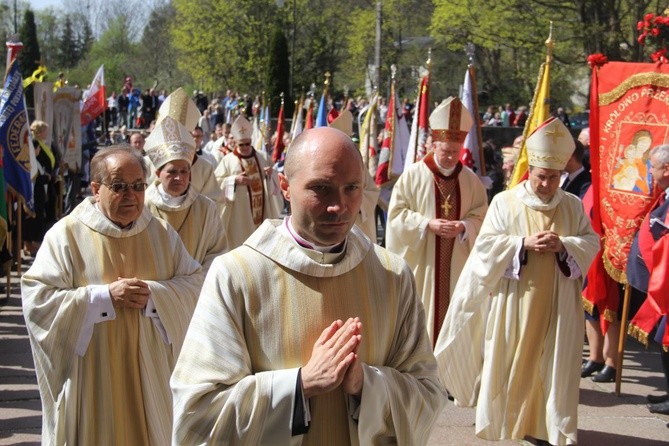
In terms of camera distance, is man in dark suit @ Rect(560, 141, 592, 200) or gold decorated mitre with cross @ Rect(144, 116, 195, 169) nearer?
gold decorated mitre with cross @ Rect(144, 116, 195, 169)

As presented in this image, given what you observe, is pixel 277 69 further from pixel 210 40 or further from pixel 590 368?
pixel 590 368

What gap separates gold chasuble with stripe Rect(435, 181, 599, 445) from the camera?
6.21m

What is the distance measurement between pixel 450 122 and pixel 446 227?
0.82 m

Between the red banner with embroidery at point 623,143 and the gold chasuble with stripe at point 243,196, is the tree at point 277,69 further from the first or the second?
the red banner with embroidery at point 623,143

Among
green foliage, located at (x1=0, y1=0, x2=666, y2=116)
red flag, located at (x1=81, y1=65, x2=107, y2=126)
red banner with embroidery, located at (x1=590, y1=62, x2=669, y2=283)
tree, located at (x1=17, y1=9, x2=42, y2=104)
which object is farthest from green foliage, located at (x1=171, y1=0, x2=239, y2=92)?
red banner with embroidery, located at (x1=590, y1=62, x2=669, y2=283)

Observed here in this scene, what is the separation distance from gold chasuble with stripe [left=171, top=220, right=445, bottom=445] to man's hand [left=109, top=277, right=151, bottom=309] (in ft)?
5.56

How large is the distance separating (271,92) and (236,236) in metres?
26.5

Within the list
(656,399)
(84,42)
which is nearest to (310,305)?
(656,399)

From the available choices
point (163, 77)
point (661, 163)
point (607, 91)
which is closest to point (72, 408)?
point (661, 163)

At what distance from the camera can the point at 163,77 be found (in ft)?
194

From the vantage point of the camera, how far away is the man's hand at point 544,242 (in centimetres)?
611

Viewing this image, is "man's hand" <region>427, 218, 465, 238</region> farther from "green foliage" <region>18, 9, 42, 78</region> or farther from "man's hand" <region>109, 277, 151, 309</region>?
"green foliage" <region>18, 9, 42, 78</region>

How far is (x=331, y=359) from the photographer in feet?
8.59

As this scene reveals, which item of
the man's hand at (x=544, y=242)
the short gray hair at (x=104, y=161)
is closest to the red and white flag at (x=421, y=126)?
the man's hand at (x=544, y=242)
